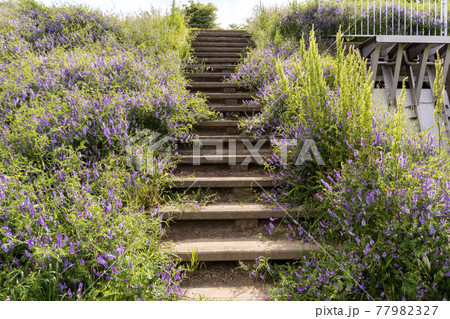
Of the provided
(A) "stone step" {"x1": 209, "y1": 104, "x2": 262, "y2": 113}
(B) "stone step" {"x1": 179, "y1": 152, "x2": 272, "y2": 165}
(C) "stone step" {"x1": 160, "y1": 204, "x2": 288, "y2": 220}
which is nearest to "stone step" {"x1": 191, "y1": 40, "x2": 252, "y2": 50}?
(A) "stone step" {"x1": 209, "y1": 104, "x2": 262, "y2": 113}

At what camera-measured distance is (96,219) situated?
7.27 ft

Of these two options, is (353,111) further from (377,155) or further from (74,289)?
(74,289)

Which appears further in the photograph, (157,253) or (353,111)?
(353,111)

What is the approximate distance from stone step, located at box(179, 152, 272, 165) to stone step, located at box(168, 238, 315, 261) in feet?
4.30

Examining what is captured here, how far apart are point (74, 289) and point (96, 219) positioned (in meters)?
0.46

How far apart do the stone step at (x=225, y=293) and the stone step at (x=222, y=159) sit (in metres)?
1.74

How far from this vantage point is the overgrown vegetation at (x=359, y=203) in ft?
6.61

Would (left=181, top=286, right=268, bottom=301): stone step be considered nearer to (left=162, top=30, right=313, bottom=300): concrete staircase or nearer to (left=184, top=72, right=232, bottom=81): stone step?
(left=162, top=30, right=313, bottom=300): concrete staircase

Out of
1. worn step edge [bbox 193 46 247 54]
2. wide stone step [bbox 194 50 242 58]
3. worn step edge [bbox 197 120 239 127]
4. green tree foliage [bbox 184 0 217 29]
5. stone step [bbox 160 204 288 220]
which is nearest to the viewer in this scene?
stone step [bbox 160 204 288 220]

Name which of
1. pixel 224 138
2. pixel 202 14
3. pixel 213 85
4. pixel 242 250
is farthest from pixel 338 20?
pixel 202 14

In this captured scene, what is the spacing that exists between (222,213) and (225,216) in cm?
4

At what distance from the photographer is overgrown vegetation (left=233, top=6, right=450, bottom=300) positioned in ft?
6.61

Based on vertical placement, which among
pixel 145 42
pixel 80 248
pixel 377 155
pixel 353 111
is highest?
pixel 145 42
